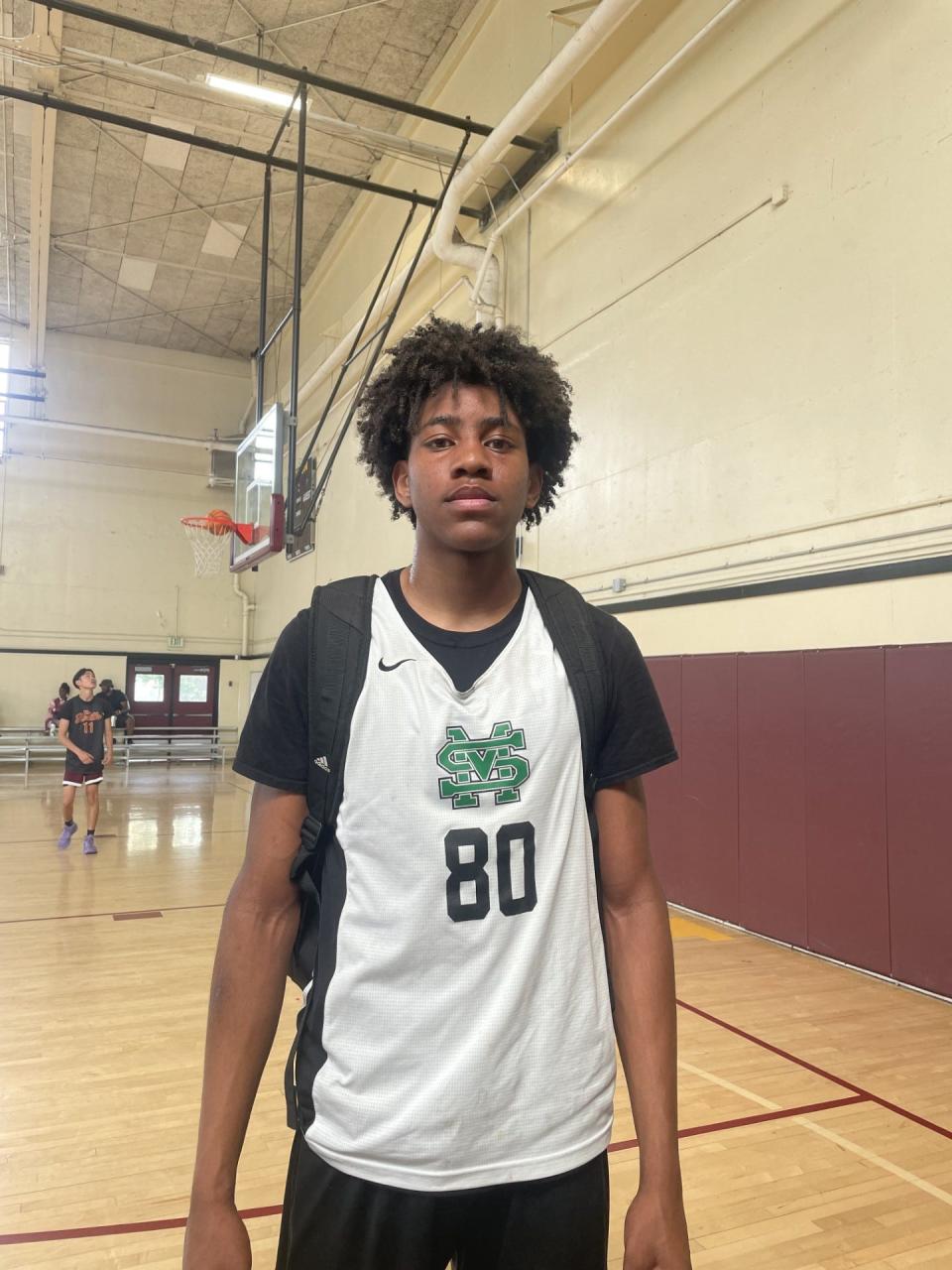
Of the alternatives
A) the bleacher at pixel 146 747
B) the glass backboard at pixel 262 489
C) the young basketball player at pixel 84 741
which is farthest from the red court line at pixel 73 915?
the bleacher at pixel 146 747

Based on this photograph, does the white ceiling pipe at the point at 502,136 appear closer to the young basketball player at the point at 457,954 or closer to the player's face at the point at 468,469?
the player's face at the point at 468,469

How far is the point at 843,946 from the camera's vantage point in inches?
173

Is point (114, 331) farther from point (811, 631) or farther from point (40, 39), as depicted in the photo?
point (811, 631)

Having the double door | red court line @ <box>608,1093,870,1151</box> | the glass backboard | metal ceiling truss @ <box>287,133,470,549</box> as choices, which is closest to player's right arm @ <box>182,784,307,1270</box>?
red court line @ <box>608,1093,870,1151</box>

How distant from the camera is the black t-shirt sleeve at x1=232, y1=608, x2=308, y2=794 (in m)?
0.99

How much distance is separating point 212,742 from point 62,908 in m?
10.7

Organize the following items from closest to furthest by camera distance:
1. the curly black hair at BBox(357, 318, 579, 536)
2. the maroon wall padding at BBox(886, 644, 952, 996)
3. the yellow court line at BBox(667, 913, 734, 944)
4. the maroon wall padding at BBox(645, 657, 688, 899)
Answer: the curly black hair at BBox(357, 318, 579, 536), the maroon wall padding at BBox(886, 644, 952, 996), the yellow court line at BBox(667, 913, 734, 944), the maroon wall padding at BBox(645, 657, 688, 899)

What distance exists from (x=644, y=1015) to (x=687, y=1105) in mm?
2268

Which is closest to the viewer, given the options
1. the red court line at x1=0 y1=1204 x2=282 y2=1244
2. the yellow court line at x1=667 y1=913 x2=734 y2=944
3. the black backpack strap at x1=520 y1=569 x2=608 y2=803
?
the black backpack strap at x1=520 y1=569 x2=608 y2=803

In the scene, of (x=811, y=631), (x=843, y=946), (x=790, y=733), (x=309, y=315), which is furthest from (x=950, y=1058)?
(x=309, y=315)

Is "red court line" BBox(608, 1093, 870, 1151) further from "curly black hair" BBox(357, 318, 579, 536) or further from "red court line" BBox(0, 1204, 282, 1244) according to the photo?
"curly black hair" BBox(357, 318, 579, 536)

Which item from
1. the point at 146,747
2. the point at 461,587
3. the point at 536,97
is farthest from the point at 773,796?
the point at 146,747

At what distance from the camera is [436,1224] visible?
3.03ft

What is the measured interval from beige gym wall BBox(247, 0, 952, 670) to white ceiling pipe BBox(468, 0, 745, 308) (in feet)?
0.48
